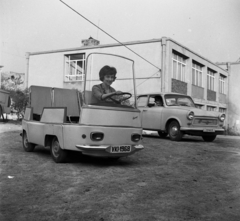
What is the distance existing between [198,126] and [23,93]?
1475 cm

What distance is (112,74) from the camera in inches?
220

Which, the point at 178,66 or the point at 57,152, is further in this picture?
the point at 178,66

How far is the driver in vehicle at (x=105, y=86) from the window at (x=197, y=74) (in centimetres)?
2274

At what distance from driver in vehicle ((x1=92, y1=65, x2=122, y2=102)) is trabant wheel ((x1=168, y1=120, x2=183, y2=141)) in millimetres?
5125

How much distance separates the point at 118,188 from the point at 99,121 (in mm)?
1497

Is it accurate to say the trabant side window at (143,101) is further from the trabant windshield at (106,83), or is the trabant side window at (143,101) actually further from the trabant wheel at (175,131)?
the trabant windshield at (106,83)

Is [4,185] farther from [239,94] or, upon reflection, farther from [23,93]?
[239,94]

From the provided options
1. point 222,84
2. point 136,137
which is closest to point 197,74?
point 222,84

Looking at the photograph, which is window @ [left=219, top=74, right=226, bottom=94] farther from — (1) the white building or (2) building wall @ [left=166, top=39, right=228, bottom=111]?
(2) building wall @ [left=166, top=39, right=228, bottom=111]

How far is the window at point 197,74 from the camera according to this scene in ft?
90.1

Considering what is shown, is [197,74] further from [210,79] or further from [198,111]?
[198,111]

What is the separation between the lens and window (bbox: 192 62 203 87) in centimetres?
2746

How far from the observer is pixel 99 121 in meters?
5.22

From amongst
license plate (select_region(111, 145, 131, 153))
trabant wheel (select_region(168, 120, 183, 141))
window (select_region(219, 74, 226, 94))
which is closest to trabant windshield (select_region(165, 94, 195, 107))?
trabant wheel (select_region(168, 120, 183, 141))
